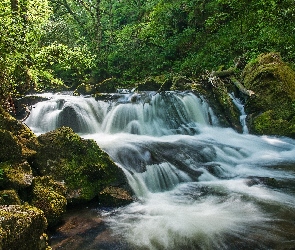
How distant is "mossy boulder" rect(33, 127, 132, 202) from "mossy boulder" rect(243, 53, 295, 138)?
22.0 feet

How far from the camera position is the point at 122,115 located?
11922 millimetres

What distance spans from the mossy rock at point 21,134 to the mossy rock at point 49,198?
750mm

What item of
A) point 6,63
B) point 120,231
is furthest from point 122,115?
point 120,231

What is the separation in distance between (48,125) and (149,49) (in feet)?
40.5

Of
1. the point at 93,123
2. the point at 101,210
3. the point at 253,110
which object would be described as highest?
the point at 93,123

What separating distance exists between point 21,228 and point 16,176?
1753 mm

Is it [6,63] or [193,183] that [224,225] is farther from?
[6,63]

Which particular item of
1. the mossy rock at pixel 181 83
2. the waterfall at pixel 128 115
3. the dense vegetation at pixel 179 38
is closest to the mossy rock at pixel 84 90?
the dense vegetation at pixel 179 38

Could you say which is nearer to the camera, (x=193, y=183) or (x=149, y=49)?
(x=193, y=183)

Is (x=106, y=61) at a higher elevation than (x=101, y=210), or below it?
higher

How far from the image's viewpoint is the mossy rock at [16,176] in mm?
4926

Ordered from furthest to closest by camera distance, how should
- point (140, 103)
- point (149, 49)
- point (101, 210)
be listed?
point (149, 49), point (140, 103), point (101, 210)

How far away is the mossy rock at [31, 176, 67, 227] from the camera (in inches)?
198

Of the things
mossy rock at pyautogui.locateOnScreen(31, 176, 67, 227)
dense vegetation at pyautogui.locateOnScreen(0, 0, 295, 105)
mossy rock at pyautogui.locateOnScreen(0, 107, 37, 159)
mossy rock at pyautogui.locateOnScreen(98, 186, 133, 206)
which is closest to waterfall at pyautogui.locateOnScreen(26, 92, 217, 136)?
dense vegetation at pyautogui.locateOnScreen(0, 0, 295, 105)
